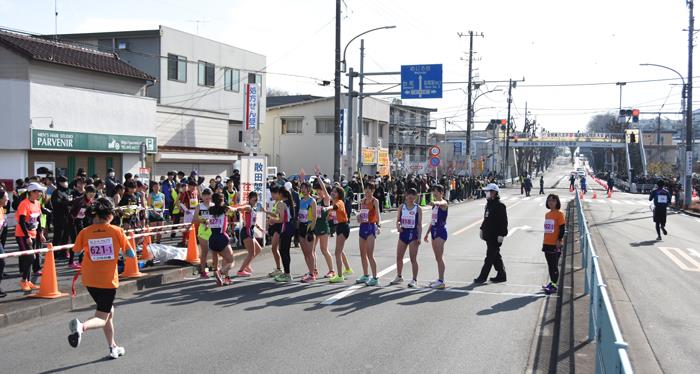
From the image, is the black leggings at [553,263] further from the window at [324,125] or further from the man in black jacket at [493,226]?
the window at [324,125]

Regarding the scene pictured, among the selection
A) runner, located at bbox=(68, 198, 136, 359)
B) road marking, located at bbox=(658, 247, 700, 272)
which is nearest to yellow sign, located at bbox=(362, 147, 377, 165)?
road marking, located at bbox=(658, 247, 700, 272)

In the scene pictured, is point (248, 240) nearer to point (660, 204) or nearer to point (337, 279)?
point (337, 279)

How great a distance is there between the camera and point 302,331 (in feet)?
26.5

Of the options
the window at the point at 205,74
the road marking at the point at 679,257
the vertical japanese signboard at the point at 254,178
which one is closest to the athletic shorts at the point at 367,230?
the vertical japanese signboard at the point at 254,178

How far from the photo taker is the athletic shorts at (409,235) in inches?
437

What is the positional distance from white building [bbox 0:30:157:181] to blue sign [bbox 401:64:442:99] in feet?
37.5

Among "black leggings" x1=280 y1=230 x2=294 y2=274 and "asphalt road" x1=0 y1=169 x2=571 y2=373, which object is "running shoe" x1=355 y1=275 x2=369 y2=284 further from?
"black leggings" x1=280 y1=230 x2=294 y2=274

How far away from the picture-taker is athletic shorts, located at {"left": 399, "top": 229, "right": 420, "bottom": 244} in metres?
11.1

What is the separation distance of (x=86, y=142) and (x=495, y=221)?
18.1m

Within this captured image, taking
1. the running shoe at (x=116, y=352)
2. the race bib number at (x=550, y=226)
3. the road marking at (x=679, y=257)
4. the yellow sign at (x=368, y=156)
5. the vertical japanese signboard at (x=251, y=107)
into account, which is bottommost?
the road marking at (x=679, y=257)

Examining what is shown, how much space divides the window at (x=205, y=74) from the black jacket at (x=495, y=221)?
29694 mm

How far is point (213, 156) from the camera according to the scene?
33250 mm

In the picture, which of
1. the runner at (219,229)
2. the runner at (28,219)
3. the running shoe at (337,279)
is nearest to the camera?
the runner at (28,219)

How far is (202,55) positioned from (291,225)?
28899 mm
